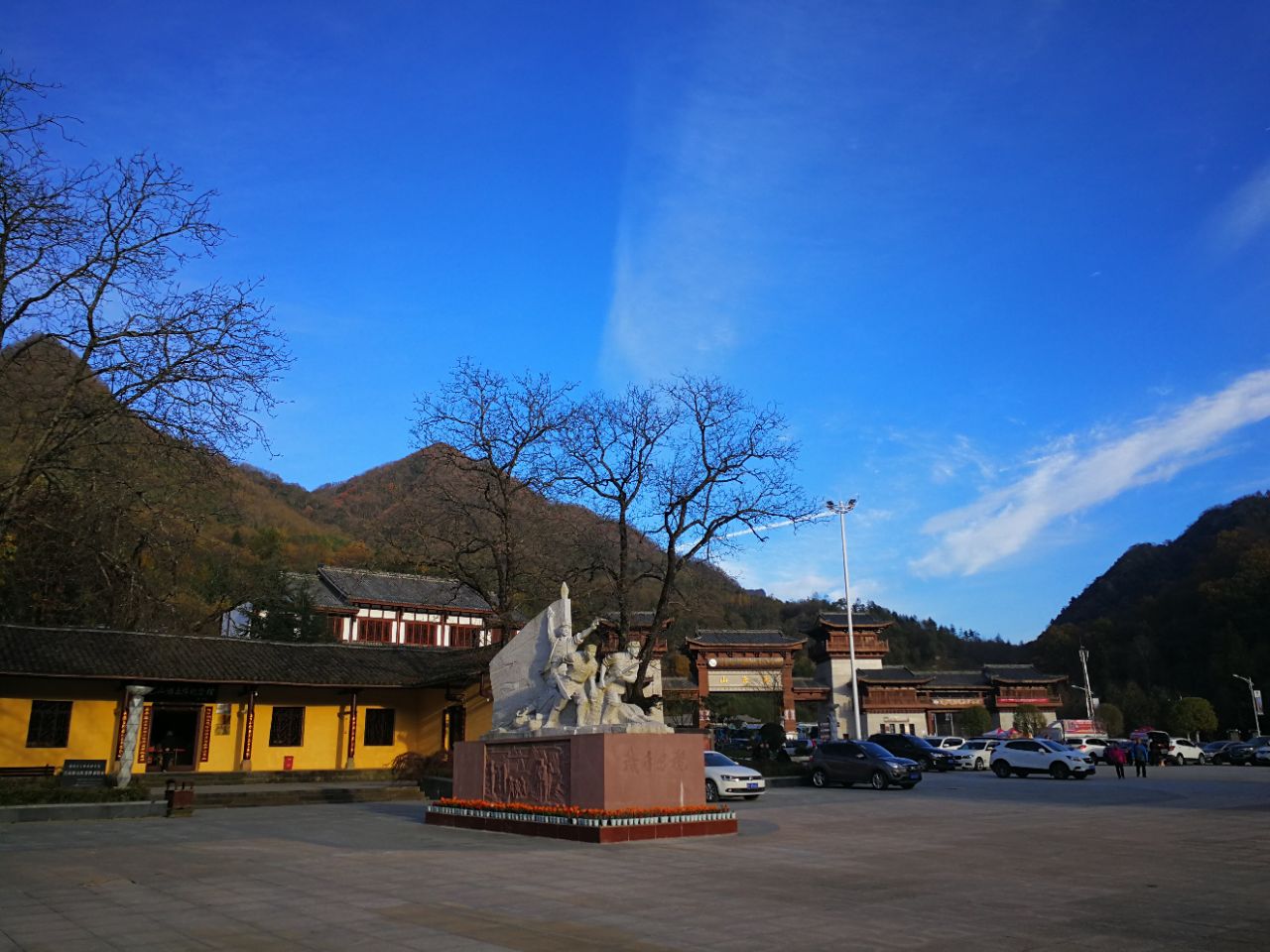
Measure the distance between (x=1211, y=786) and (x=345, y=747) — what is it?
24.4 meters

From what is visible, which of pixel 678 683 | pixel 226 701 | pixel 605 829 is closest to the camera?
pixel 605 829

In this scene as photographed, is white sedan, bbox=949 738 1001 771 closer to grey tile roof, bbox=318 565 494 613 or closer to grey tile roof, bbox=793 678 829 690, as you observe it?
grey tile roof, bbox=793 678 829 690

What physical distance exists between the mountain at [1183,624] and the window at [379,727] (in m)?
48.7

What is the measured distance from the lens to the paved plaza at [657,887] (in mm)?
6102

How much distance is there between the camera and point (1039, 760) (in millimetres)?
28609

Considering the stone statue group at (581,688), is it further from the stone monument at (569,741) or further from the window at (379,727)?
the window at (379,727)

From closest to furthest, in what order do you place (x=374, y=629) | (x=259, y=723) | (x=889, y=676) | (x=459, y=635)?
(x=259, y=723) → (x=374, y=629) → (x=459, y=635) → (x=889, y=676)

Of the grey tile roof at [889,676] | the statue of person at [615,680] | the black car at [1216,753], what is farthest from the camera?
the grey tile roof at [889,676]

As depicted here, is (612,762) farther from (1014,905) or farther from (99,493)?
(99,493)

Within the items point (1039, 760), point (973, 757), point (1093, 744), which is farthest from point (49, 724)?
point (1093, 744)

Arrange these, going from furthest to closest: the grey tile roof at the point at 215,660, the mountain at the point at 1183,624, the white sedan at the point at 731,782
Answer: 1. the mountain at the point at 1183,624
2. the grey tile roof at the point at 215,660
3. the white sedan at the point at 731,782

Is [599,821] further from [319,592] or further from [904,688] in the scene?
[904,688]

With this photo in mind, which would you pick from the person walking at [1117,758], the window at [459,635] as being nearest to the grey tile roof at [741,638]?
the window at [459,635]

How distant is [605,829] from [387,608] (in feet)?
127
